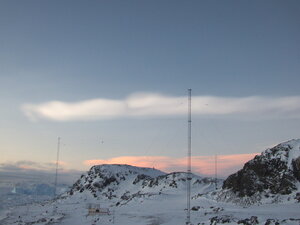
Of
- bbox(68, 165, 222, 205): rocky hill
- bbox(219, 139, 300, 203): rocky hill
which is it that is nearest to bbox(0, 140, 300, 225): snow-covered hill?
bbox(219, 139, 300, 203): rocky hill

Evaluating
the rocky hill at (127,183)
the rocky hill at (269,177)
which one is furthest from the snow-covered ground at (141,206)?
the rocky hill at (269,177)

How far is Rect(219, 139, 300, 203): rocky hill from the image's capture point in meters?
62.7

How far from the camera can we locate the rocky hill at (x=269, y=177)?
62719 millimetres

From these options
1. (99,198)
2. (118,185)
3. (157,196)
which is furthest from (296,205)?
(118,185)

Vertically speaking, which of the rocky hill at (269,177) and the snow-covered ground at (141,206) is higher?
the rocky hill at (269,177)

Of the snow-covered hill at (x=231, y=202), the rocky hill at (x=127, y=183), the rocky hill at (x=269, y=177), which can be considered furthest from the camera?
the rocky hill at (x=127, y=183)

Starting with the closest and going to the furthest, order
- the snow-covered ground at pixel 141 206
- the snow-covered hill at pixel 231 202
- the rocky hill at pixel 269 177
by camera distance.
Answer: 1. the snow-covered hill at pixel 231 202
2. the snow-covered ground at pixel 141 206
3. the rocky hill at pixel 269 177

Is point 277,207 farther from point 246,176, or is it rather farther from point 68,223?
point 68,223

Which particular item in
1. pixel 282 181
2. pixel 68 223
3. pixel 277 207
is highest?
pixel 282 181

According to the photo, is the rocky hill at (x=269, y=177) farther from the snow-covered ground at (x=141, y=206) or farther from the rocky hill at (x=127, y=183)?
the rocky hill at (x=127, y=183)

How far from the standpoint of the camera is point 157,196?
86562 millimetres

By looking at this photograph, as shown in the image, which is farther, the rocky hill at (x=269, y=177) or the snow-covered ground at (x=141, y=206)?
the rocky hill at (x=269, y=177)

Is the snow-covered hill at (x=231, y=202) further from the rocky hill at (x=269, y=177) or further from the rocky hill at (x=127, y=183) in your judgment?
the rocky hill at (x=127, y=183)

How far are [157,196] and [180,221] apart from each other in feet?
120
